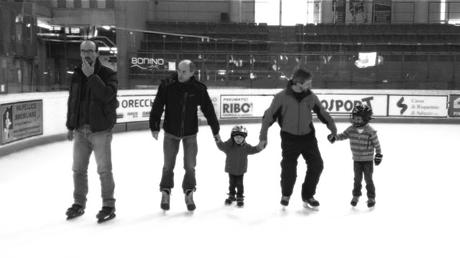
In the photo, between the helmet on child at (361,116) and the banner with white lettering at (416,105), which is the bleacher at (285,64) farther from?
the helmet on child at (361,116)

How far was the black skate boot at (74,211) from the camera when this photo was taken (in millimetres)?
4641

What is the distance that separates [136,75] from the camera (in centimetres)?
1384

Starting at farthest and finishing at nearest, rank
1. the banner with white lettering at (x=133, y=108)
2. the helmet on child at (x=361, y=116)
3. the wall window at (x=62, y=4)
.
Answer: the wall window at (x=62, y=4)
the banner with white lettering at (x=133, y=108)
the helmet on child at (x=361, y=116)

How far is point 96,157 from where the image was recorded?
4.51 m

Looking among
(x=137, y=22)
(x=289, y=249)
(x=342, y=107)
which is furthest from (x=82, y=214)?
(x=137, y=22)

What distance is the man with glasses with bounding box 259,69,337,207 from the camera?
4805mm

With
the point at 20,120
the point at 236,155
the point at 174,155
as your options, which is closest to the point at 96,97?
the point at 174,155

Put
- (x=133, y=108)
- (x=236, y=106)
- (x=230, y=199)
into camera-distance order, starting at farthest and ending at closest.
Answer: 1. (x=236, y=106)
2. (x=133, y=108)
3. (x=230, y=199)

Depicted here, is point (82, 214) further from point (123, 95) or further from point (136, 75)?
point (136, 75)

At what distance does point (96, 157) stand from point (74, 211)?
548 millimetres

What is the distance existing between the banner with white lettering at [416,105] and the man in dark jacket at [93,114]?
13.1 m

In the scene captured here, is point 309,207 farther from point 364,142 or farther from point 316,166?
point 364,142

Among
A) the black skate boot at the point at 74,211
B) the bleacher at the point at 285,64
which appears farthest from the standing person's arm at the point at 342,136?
the bleacher at the point at 285,64

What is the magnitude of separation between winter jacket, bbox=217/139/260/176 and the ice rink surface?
1.20ft
